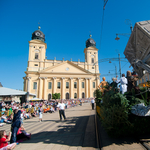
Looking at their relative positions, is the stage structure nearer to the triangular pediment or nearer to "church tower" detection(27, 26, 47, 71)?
the triangular pediment

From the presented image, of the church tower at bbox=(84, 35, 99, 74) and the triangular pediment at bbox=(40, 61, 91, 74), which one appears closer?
the triangular pediment at bbox=(40, 61, 91, 74)

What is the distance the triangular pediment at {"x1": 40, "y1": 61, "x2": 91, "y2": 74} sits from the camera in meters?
46.2

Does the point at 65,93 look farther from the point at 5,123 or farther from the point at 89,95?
the point at 5,123

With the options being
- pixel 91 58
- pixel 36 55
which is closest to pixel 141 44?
pixel 36 55

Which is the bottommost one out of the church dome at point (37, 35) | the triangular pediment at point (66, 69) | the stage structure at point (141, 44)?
the stage structure at point (141, 44)

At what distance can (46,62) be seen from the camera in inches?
1918

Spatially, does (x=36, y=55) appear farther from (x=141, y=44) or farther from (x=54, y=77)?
(x=141, y=44)

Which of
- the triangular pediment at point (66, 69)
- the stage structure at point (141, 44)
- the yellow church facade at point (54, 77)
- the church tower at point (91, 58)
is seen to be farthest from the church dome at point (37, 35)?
the stage structure at point (141, 44)

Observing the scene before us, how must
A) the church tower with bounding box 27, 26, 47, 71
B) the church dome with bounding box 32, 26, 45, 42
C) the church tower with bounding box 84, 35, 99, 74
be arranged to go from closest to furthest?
the church tower with bounding box 27, 26, 47, 71 < the church dome with bounding box 32, 26, 45, 42 < the church tower with bounding box 84, 35, 99, 74

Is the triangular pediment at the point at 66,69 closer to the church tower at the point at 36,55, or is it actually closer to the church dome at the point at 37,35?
the church tower at the point at 36,55

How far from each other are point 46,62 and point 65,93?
51.4ft

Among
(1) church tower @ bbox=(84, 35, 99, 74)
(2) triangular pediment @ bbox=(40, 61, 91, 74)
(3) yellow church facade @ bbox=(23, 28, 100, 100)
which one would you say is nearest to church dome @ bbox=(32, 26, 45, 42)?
(3) yellow church facade @ bbox=(23, 28, 100, 100)

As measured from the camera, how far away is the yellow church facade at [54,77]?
44.7 meters

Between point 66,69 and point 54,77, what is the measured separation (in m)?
6.12
